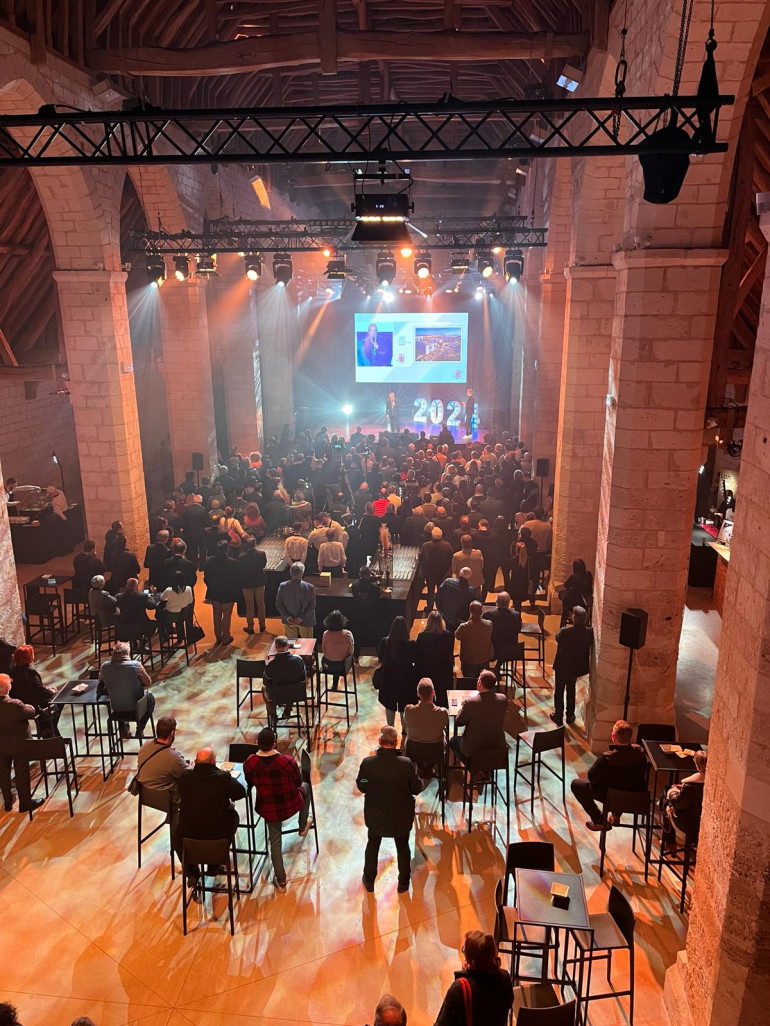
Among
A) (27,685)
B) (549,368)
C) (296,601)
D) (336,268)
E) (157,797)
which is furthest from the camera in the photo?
(549,368)

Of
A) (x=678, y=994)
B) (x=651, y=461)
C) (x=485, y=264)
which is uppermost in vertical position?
(x=485, y=264)

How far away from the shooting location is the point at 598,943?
4125 millimetres

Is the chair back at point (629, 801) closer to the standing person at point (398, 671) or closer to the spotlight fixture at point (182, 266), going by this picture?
the standing person at point (398, 671)

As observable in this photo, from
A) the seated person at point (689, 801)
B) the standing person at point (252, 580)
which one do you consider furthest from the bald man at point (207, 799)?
the standing person at point (252, 580)

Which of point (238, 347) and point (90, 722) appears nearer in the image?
point (90, 722)

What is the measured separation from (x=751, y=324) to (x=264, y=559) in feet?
23.2

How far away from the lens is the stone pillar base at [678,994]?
4074 millimetres

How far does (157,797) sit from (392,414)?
19950 mm

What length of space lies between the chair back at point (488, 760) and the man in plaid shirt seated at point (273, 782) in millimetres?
1398

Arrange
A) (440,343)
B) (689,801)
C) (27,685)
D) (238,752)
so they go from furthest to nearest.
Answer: (440,343), (27,685), (238,752), (689,801)

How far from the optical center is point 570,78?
9.34m

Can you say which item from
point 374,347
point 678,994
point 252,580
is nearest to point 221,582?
point 252,580

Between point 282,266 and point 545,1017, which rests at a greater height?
point 282,266

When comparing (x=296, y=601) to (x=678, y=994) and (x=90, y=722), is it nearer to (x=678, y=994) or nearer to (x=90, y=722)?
(x=90, y=722)
